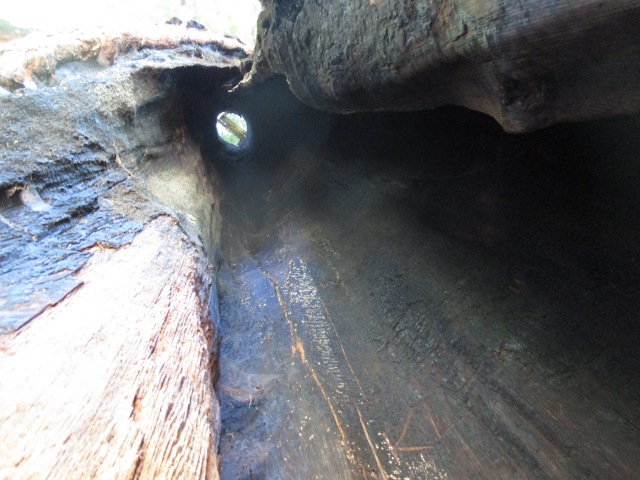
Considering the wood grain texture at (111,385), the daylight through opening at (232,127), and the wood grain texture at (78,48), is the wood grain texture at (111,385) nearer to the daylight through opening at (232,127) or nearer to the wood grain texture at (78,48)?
the wood grain texture at (78,48)

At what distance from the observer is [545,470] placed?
1531mm

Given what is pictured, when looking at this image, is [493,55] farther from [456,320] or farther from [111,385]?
[111,385]

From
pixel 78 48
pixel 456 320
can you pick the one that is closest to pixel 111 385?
pixel 456 320

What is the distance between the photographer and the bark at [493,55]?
105 cm

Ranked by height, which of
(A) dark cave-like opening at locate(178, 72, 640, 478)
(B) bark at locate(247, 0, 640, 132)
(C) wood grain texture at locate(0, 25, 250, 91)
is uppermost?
(C) wood grain texture at locate(0, 25, 250, 91)

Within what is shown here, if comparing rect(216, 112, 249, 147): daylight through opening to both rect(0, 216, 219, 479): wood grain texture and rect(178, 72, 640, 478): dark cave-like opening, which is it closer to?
rect(178, 72, 640, 478): dark cave-like opening

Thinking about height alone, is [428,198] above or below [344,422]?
above

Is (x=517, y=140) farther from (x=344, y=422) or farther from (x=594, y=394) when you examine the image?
(x=344, y=422)

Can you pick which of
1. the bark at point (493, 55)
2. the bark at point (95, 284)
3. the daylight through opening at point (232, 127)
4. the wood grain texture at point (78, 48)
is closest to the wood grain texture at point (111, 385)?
the bark at point (95, 284)

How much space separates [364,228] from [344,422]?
1586 mm

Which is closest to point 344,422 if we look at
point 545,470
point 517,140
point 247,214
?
point 545,470

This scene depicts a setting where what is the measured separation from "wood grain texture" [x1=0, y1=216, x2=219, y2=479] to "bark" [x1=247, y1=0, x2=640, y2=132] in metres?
1.52

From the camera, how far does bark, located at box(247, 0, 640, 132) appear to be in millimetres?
1051

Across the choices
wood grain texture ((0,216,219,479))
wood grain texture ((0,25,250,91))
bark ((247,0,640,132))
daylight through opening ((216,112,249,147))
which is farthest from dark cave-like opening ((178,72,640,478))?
daylight through opening ((216,112,249,147))
